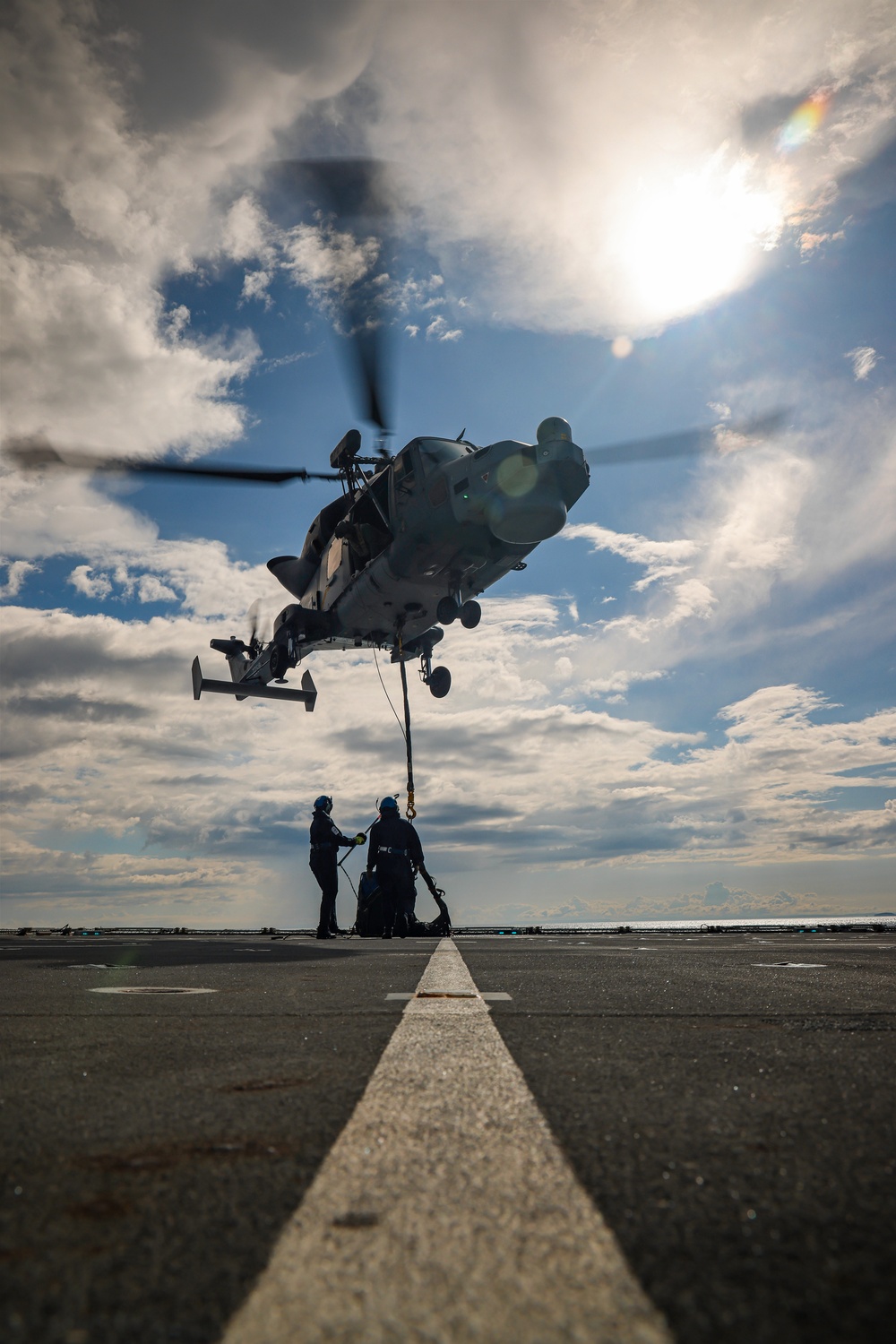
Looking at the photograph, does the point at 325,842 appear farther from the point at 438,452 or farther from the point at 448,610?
the point at 438,452

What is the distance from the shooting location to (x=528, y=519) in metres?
16.4

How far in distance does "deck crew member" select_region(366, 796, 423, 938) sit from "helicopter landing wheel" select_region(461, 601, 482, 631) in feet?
19.3

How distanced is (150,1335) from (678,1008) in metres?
3.52

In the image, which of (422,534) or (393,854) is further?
(422,534)

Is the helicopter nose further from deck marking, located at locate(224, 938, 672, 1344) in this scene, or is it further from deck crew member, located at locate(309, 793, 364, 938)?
deck marking, located at locate(224, 938, 672, 1344)

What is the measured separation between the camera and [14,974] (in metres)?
6.61

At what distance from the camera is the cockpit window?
18.3 m

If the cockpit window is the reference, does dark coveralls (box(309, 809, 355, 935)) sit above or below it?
below

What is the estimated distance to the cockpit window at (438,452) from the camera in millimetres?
18295

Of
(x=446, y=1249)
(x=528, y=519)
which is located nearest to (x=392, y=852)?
(x=528, y=519)

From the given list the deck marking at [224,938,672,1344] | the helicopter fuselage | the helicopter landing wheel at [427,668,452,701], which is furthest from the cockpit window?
the deck marking at [224,938,672,1344]

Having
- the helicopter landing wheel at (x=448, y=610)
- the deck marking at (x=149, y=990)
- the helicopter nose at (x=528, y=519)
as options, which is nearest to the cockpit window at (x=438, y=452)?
the helicopter nose at (x=528, y=519)

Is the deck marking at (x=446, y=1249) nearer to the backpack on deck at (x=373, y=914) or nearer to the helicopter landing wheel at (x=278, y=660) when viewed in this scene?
the backpack on deck at (x=373, y=914)

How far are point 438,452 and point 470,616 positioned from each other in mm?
3485
